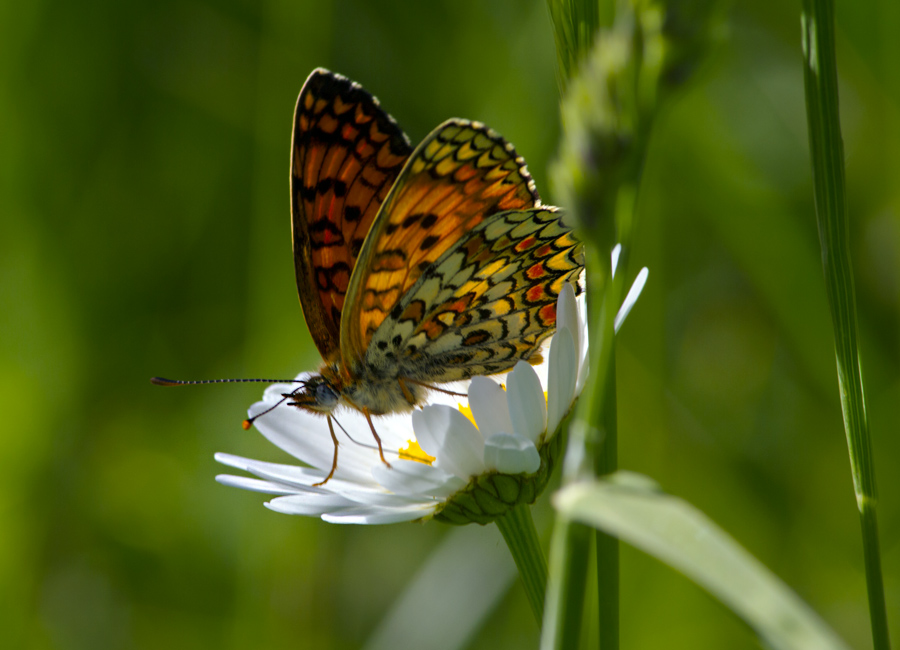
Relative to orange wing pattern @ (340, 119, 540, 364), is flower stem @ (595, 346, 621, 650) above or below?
below

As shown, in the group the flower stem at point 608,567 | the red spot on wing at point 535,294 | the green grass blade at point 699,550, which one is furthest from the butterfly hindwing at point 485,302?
the green grass blade at point 699,550

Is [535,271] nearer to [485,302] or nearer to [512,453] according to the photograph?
[485,302]

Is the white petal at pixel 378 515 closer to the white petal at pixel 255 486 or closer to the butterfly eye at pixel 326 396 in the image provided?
the white petal at pixel 255 486

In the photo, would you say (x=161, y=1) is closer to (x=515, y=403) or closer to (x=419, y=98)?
(x=419, y=98)

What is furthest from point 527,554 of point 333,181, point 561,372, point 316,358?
point 316,358

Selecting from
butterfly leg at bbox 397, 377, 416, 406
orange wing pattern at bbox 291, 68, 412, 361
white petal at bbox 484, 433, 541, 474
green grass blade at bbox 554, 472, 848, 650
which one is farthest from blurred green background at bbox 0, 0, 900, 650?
green grass blade at bbox 554, 472, 848, 650

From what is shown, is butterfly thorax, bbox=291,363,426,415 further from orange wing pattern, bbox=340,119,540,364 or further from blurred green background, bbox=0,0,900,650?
blurred green background, bbox=0,0,900,650
